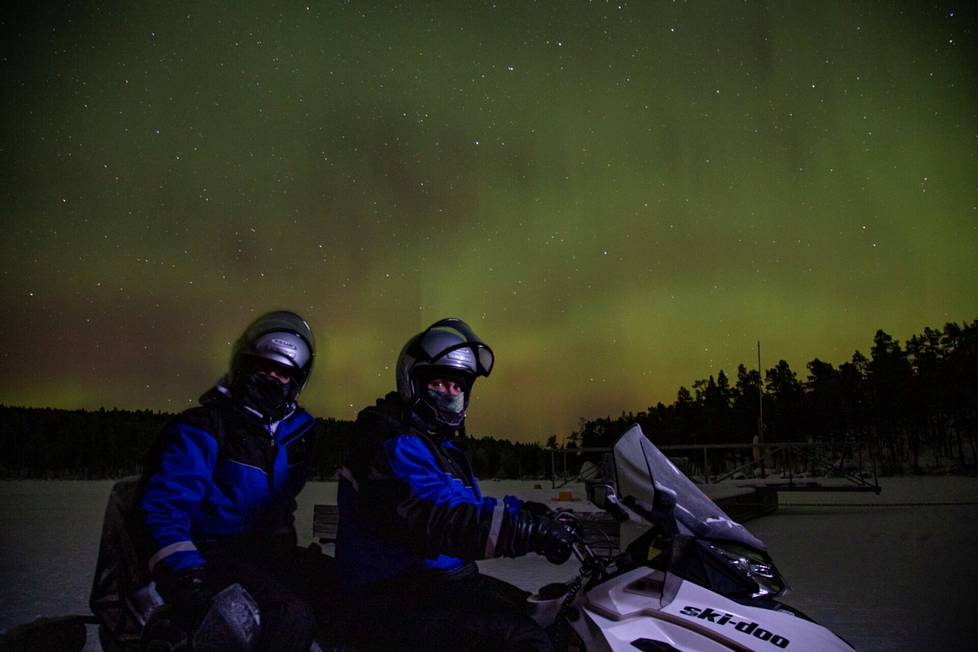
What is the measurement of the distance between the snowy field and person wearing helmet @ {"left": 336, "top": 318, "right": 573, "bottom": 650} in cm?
393

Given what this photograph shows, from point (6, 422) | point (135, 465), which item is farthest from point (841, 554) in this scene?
point (6, 422)

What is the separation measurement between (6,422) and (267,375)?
84157 mm

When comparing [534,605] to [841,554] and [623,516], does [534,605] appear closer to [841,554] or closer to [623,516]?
[623,516]

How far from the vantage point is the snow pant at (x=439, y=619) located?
2879 mm

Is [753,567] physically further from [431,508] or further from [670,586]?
[431,508]

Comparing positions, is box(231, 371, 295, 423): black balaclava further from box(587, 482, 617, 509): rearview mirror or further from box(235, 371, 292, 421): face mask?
box(587, 482, 617, 509): rearview mirror

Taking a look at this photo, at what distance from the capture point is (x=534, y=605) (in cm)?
312

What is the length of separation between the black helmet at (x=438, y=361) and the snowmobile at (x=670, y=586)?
95 centimetres

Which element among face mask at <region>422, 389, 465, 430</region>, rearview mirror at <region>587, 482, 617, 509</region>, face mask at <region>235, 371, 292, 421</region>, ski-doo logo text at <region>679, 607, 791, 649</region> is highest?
face mask at <region>235, 371, 292, 421</region>

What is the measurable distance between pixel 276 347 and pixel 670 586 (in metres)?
2.60

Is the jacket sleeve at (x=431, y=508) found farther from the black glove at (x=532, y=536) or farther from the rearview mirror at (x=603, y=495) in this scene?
the rearview mirror at (x=603, y=495)

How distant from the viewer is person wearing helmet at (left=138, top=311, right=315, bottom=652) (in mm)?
3076

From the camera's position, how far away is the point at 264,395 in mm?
4086

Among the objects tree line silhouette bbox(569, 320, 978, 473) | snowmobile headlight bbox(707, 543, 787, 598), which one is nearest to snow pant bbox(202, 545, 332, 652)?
snowmobile headlight bbox(707, 543, 787, 598)
